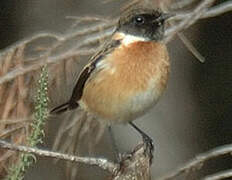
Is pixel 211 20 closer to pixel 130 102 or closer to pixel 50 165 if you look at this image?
pixel 50 165

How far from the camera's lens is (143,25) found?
4773 millimetres

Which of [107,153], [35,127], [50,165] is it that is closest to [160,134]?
[107,153]

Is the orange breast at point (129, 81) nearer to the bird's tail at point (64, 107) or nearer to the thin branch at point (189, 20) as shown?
the thin branch at point (189, 20)

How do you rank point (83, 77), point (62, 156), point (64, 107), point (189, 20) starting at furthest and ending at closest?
point (64, 107) < point (83, 77) < point (189, 20) < point (62, 156)

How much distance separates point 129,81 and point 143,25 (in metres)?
0.43

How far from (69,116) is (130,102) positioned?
58 centimetres

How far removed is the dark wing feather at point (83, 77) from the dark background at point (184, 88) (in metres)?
1.85

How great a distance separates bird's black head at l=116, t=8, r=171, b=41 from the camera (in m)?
4.73

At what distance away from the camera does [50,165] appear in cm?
731

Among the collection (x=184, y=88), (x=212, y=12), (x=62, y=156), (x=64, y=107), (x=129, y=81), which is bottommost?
(x=62, y=156)

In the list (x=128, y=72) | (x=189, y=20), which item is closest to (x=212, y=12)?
(x=189, y=20)

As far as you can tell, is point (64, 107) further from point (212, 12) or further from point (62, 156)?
point (62, 156)

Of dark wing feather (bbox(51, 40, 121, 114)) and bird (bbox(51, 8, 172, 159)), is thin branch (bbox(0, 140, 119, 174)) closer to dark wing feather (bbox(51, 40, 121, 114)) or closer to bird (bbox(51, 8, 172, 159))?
bird (bbox(51, 8, 172, 159))

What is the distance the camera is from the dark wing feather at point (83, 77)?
4.67 m
